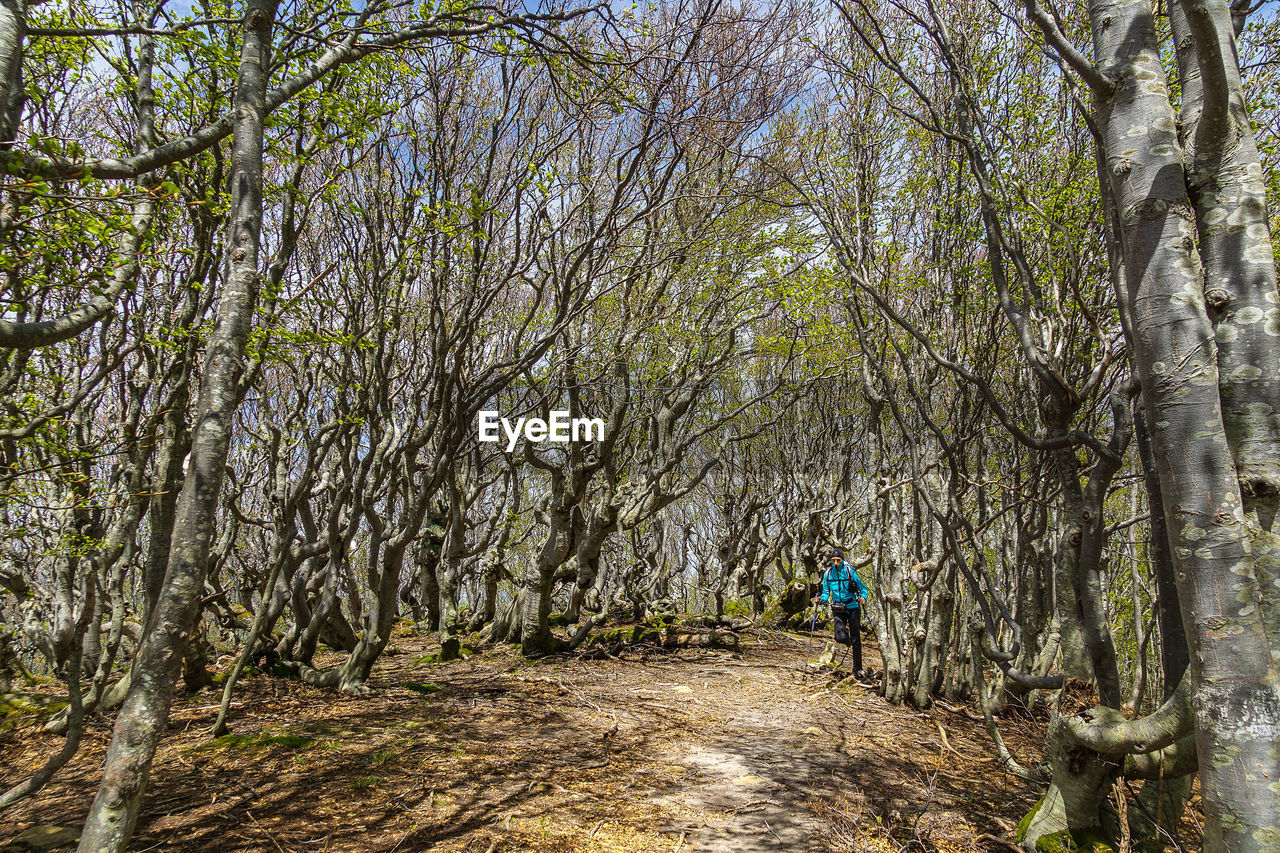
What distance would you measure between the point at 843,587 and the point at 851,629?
0.77 meters

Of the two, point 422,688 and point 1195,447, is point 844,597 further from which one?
point 1195,447

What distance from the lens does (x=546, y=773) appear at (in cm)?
528

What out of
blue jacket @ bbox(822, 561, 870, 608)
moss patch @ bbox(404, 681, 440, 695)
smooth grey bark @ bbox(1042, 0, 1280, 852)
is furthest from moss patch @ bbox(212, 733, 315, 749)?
blue jacket @ bbox(822, 561, 870, 608)

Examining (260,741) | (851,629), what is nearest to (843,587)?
(851,629)

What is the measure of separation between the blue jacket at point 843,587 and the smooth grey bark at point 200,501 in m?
8.73

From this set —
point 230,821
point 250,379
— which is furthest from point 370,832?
point 250,379

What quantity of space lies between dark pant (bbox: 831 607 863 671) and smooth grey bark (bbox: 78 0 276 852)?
8.33 metres

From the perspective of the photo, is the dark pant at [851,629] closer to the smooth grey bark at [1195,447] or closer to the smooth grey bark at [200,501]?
the smooth grey bark at [1195,447]

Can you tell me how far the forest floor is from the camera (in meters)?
4.14

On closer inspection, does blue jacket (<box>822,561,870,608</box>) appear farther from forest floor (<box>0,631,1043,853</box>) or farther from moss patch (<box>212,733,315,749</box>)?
moss patch (<box>212,733,315,749</box>)

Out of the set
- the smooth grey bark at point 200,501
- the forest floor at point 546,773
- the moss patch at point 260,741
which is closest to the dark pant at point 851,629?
the forest floor at point 546,773

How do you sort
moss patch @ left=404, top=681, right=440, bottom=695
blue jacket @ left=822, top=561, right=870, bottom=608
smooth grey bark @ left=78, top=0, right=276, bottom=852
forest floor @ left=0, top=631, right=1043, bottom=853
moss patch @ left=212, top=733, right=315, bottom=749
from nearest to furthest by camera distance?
smooth grey bark @ left=78, top=0, right=276, bottom=852
forest floor @ left=0, top=631, right=1043, bottom=853
moss patch @ left=212, top=733, right=315, bottom=749
moss patch @ left=404, top=681, right=440, bottom=695
blue jacket @ left=822, top=561, right=870, bottom=608

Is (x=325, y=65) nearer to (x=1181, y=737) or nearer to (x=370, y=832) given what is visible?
(x=370, y=832)

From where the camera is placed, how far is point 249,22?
11.6ft
